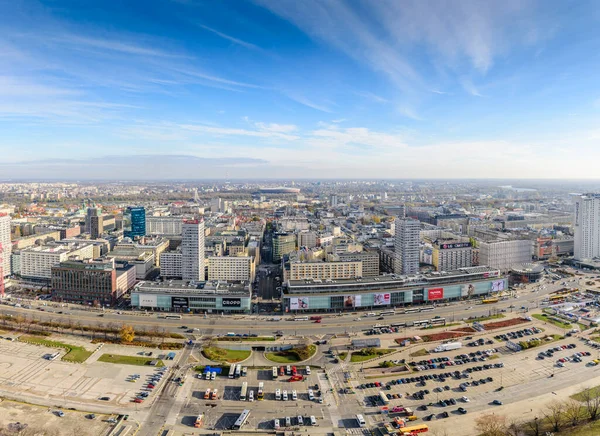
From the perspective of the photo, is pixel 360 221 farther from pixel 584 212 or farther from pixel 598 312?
pixel 598 312

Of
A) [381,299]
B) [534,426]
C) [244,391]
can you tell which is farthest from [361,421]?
[381,299]

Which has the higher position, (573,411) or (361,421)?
A: (573,411)

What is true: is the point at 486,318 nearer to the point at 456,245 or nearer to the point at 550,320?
the point at 550,320

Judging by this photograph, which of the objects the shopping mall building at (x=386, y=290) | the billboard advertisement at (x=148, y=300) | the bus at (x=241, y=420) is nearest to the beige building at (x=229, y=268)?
the shopping mall building at (x=386, y=290)

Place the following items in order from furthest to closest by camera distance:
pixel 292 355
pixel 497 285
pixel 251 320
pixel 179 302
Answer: pixel 497 285 → pixel 179 302 → pixel 251 320 → pixel 292 355

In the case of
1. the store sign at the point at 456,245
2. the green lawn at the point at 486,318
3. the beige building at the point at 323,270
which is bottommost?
the green lawn at the point at 486,318

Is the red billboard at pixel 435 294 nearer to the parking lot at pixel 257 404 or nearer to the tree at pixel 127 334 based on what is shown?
the parking lot at pixel 257 404

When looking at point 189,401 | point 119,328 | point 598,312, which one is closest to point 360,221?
point 598,312
